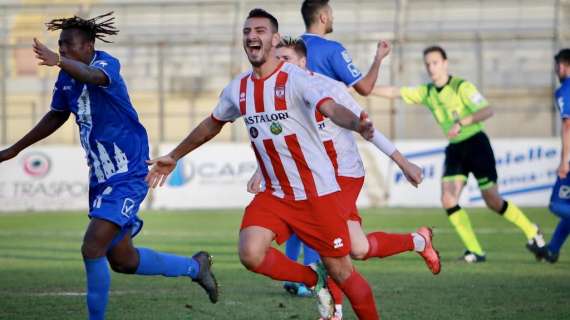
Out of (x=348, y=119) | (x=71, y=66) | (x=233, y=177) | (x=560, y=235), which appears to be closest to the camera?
(x=348, y=119)

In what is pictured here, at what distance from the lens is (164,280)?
10992 mm

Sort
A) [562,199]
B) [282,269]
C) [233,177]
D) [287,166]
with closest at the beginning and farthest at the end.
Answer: [287,166]
[282,269]
[562,199]
[233,177]

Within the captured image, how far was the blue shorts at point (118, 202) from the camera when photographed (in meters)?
7.39

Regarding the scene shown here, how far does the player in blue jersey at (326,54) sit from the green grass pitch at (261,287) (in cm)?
186

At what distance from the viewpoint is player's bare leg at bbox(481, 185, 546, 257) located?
1250 centimetres

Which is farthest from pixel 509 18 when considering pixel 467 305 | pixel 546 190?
pixel 467 305

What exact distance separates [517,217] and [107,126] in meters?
6.63

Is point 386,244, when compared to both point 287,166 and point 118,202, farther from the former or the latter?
point 118,202

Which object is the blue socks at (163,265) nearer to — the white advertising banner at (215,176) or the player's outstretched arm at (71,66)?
the player's outstretched arm at (71,66)

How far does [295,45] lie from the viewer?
27.8ft

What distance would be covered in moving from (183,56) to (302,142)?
20.4 m

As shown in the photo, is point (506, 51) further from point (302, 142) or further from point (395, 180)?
point (302, 142)

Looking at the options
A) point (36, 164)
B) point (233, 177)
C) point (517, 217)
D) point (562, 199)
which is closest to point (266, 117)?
point (562, 199)

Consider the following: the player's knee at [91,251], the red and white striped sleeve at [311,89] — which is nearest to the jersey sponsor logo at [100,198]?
the player's knee at [91,251]
